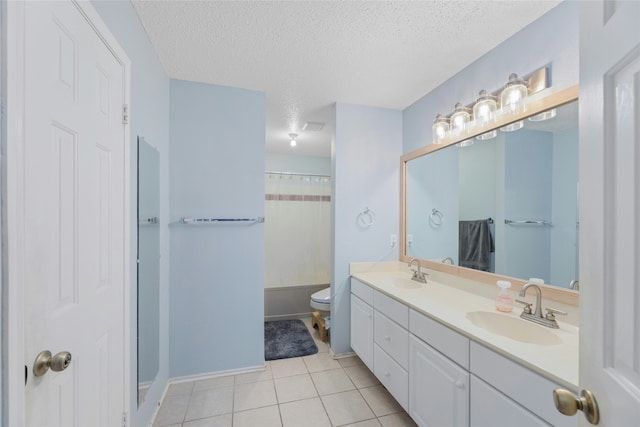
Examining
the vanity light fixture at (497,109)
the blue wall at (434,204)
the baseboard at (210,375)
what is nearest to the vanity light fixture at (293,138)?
the blue wall at (434,204)

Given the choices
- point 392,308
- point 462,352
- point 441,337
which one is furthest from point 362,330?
point 462,352

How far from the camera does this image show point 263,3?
137 centimetres

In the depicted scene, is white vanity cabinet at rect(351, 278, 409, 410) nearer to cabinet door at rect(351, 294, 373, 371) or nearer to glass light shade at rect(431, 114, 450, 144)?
cabinet door at rect(351, 294, 373, 371)

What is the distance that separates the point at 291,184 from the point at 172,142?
71.7 inches

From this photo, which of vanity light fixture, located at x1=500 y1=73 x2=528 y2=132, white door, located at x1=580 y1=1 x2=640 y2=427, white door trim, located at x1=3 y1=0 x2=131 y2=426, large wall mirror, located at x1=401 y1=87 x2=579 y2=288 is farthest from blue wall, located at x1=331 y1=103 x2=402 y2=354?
white door trim, located at x1=3 y1=0 x2=131 y2=426

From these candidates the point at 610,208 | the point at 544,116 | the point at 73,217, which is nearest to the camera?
the point at 610,208

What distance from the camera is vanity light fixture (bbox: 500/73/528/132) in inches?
59.4

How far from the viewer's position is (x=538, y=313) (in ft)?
4.45

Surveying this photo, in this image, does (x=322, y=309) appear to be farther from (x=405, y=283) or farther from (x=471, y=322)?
(x=471, y=322)

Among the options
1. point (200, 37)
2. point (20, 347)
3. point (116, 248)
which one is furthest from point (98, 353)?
point (200, 37)

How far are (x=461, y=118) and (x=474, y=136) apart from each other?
16 centimetres

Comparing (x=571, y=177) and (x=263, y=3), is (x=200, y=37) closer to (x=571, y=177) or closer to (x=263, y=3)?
(x=263, y=3)

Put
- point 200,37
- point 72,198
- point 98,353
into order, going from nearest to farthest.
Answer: point 72,198, point 98,353, point 200,37

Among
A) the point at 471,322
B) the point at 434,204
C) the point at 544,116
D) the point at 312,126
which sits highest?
the point at 312,126
